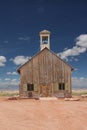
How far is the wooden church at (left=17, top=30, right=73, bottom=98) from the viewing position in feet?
125

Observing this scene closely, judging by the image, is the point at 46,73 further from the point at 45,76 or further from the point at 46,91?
the point at 46,91

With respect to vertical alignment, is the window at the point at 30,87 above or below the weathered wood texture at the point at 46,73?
below

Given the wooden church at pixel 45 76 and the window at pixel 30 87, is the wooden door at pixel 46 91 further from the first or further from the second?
the window at pixel 30 87

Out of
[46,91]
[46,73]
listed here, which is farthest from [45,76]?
[46,91]

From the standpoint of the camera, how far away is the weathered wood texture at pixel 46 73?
126ft

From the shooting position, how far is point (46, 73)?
3862cm

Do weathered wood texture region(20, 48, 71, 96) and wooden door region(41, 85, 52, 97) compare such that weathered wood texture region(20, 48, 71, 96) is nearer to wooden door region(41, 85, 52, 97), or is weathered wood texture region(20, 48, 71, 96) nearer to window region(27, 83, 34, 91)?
wooden door region(41, 85, 52, 97)

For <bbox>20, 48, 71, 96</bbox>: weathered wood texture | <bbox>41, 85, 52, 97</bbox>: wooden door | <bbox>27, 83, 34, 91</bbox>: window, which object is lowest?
<bbox>41, 85, 52, 97</bbox>: wooden door

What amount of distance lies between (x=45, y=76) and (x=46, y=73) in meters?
0.46

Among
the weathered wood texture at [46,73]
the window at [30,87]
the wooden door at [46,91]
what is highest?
the weathered wood texture at [46,73]

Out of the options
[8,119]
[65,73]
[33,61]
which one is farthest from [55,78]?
[8,119]

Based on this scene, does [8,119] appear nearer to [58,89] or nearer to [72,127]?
[72,127]

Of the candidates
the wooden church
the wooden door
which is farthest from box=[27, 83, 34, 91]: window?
the wooden door

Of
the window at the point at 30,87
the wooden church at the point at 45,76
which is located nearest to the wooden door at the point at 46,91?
the wooden church at the point at 45,76
